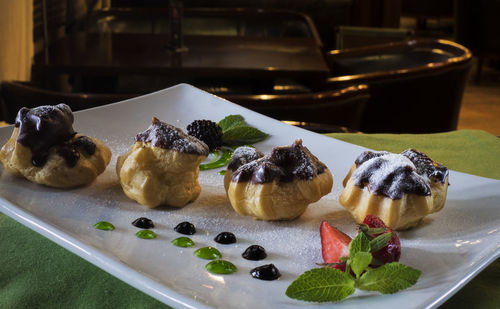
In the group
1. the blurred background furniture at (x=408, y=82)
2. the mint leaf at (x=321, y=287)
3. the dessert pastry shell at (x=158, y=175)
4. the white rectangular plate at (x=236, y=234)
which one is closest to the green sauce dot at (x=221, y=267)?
the white rectangular plate at (x=236, y=234)

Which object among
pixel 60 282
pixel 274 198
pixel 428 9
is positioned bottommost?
pixel 60 282

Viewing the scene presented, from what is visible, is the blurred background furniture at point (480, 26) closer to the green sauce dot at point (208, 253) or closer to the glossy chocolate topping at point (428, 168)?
the glossy chocolate topping at point (428, 168)

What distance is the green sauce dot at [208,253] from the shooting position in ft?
3.31

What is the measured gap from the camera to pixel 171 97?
5.78 feet

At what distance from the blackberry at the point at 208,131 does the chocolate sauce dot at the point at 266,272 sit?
2.07 feet

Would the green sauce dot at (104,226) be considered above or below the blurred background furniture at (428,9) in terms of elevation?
below

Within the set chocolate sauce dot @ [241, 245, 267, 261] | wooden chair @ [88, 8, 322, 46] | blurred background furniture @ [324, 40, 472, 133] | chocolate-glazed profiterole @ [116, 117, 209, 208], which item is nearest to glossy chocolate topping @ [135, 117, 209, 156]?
chocolate-glazed profiterole @ [116, 117, 209, 208]

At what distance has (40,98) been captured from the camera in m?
2.16

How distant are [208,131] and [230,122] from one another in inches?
3.9

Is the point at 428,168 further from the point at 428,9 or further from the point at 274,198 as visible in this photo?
the point at 428,9

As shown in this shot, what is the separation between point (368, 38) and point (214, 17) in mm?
1538

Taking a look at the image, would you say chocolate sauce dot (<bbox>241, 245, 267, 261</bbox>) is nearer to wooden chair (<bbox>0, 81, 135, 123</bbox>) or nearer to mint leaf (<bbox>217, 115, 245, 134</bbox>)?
mint leaf (<bbox>217, 115, 245, 134</bbox>)

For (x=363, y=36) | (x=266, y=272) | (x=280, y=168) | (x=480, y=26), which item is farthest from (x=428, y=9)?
(x=266, y=272)

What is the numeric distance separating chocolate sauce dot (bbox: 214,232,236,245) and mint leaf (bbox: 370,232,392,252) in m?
0.26
